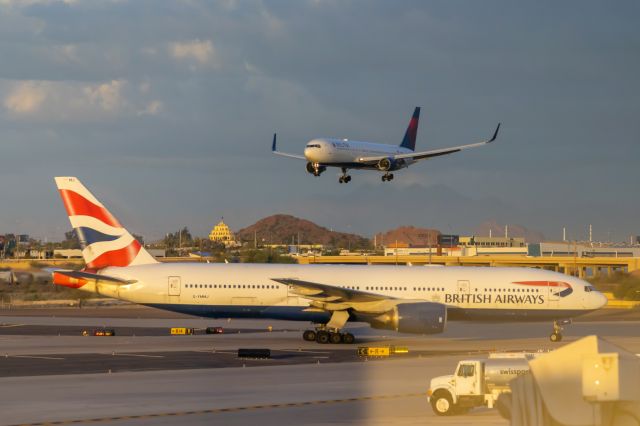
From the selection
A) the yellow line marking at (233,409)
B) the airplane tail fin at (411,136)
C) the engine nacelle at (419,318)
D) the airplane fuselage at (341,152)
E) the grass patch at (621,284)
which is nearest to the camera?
the yellow line marking at (233,409)

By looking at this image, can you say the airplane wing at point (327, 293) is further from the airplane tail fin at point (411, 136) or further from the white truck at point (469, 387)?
the airplane tail fin at point (411, 136)

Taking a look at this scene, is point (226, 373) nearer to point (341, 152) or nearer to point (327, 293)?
point (327, 293)

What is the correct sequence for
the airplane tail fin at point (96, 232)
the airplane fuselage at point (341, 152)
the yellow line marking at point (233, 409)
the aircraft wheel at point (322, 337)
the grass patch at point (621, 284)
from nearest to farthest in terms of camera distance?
the yellow line marking at point (233, 409) → the aircraft wheel at point (322, 337) → the airplane tail fin at point (96, 232) → the airplane fuselage at point (341, 152) → the grass patch at point (621, 284)

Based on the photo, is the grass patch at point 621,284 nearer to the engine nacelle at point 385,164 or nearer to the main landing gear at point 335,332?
the engine nacelle at point 385,164

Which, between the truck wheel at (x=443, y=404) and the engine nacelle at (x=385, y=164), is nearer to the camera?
the truck wheel at (x=443, y=404)

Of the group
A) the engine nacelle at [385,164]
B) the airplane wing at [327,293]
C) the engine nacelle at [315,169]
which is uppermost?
the engine nacelle at [385,164]

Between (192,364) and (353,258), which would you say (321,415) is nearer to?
(192,364)

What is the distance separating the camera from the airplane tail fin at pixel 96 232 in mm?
48219

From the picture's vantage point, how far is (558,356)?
7.16 m

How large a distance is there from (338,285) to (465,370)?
908 inches

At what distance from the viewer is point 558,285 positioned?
47.8 metres

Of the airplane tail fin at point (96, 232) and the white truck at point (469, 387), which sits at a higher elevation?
the airplane tail fin at point (96, 232)

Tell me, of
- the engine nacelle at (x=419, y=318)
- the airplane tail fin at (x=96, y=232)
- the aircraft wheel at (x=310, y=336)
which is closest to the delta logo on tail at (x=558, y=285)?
the engine nacelle at (x=419, y=318)

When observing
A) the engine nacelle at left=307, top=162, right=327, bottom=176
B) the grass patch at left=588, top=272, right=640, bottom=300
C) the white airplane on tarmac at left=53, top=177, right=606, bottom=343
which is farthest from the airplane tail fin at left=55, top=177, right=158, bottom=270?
the grass patch at left=588, top=272, right=640, bottom=300
